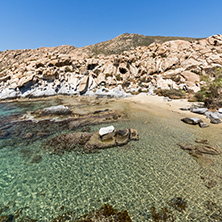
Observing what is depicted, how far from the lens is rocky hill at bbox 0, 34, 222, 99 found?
133 ft

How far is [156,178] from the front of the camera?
6.94 m

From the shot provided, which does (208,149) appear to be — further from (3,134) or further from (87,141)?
(3,134)

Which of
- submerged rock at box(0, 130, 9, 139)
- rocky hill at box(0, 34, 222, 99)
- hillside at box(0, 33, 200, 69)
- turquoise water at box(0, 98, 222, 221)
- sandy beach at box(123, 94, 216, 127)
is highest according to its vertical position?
hillside at box(0, 33, 200, 69)

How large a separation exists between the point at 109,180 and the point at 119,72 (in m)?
50.1

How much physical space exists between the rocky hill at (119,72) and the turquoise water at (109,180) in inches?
1229

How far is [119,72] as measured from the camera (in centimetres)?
5200

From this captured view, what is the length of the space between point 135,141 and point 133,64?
4932 centimetres

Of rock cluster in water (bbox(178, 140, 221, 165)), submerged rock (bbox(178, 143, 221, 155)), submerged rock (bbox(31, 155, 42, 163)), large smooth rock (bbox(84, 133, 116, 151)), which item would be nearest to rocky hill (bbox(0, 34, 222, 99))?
rock cluster in water (bbox(178, 140, 221, 165))

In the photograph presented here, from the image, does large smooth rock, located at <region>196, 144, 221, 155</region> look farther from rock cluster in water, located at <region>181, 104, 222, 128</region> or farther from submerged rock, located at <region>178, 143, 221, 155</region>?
rock cluster in water, located at <region>181, 104, 222, 128</region>

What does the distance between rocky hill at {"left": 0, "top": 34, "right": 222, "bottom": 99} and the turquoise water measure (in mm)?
31211

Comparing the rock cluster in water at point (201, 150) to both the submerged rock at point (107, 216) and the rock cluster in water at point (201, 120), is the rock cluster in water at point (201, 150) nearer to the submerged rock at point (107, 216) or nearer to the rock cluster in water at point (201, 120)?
the rock cluster in water at point (201, 120)

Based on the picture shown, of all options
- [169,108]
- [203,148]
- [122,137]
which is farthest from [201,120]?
[122,137]

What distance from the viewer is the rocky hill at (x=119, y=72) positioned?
4044cm

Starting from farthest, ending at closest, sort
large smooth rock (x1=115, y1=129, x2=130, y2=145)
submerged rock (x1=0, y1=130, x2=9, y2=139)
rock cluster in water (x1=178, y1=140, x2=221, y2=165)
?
submerged rock (x1=0, y1=130, x2=9, y2=139) < large smooth rock (x1=115, y1=129, x2=130, y2=145) < rock cluster in water (x1=178, y1=140, x2=221, y2=165)
